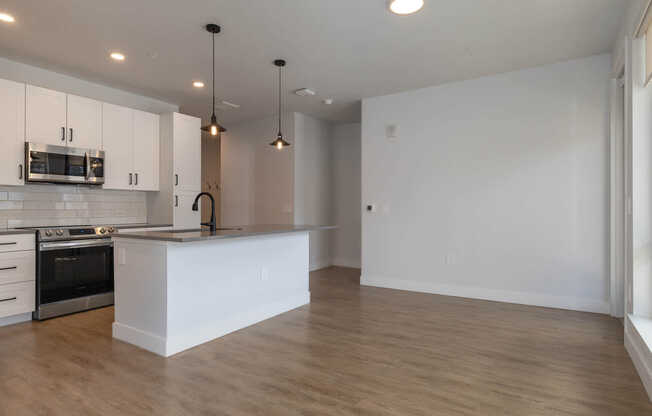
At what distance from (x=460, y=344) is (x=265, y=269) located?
194 centimetres

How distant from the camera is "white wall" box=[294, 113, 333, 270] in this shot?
6398 millimetres

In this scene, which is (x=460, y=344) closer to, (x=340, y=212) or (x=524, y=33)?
(x=524, y=33)

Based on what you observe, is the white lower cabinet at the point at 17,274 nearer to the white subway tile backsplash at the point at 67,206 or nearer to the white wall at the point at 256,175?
the white subway tile backsplash at the point at 67,206

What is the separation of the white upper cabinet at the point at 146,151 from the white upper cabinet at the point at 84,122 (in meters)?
0.48

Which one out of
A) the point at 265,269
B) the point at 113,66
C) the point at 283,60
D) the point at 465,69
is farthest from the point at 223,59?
the point at 465,69

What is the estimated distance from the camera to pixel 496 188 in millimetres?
4539

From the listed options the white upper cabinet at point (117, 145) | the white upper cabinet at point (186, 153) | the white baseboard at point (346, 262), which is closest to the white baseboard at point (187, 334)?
the white upper cabinet at point (117, 145)

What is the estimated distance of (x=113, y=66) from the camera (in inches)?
164

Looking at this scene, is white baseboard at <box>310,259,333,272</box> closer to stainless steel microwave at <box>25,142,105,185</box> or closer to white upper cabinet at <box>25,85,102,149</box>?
stainless steel microwave at <box>25,142,105,185</box>

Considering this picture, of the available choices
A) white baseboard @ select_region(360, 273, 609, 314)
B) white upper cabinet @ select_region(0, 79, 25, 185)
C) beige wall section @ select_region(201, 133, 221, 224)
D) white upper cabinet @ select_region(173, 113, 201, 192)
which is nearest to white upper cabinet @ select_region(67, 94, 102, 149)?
white upper cabinet @ select_region(0, 79, 25, 185)

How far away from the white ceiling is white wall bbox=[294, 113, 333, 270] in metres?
1.70

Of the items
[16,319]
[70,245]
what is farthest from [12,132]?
[16,319]

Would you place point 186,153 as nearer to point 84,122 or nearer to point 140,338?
point 84,122

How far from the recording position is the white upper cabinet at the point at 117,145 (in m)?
4.55
